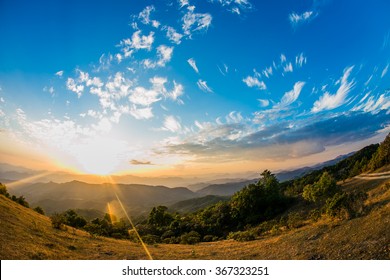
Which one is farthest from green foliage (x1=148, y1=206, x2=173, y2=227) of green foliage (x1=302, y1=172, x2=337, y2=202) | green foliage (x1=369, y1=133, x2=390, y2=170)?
green foliage (x1=369, y1=133, x2=390, y2=170)

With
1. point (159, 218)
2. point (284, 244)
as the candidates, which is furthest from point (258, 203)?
point (284, 244)

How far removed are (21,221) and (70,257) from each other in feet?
22.2

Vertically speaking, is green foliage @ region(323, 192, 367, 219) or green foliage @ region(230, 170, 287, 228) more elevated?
green foliage @ region(323, 192, 367, 219)

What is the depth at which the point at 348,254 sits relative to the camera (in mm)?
12359

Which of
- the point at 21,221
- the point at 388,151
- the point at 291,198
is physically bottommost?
the point at 291,198

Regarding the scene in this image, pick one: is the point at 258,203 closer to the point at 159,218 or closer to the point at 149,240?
the point at 159,218

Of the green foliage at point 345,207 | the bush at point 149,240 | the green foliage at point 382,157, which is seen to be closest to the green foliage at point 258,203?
the bush at point 149,240

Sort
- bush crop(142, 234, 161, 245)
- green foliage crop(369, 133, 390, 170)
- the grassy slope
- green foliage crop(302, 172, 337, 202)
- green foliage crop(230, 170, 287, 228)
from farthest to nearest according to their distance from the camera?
green foliage crop(369, 133, 390, 170) < green foliage crop(230, 170, 287, 228) < green foliage crop(302, 172, 337, 202) < bush crop(142, 234, 161, 245) < the grassy slope

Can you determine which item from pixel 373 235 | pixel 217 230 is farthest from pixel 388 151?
pixel 373 235

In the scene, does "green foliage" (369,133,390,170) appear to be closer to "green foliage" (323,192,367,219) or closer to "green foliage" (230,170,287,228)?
"green foliage" (230,170,287,228)

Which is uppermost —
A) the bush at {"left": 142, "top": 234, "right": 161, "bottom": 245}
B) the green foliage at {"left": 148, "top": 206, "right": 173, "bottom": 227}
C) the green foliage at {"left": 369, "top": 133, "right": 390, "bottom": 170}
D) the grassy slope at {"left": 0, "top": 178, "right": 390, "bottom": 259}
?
the green foliage at {"left": 369, "top": 133, "right": 390, "bottom": 170}
